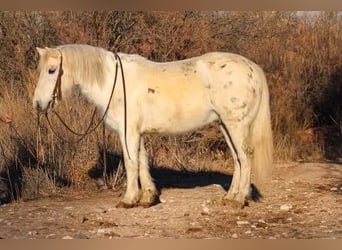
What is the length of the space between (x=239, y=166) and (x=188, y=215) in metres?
0.91

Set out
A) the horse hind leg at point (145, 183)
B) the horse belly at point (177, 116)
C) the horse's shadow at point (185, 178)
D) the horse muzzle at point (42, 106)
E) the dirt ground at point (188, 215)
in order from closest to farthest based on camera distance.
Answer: the dirt ground at point (188, 215), the horse muzzle at point (42, 106), the horse belly at point (177, 116), the horse hind leg at point (145, 183), the horse's shadow at point (185, 178)

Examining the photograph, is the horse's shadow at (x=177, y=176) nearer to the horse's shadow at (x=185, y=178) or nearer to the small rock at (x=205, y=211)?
the horse's shadow at (x=185, y=178)

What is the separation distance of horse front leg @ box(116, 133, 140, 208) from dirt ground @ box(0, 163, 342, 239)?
0.12 meters

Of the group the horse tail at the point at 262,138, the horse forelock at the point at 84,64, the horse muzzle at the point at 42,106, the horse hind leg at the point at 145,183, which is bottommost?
the horse hind leg at the point at 145,183

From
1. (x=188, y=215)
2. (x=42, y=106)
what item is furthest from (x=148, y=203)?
(x=42, y=106)

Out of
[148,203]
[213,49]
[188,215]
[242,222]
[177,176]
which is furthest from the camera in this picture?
[213,49]

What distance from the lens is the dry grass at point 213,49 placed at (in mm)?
10172

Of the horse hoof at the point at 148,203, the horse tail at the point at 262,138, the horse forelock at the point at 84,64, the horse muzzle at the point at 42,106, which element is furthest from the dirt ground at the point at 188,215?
the horse forelock at the point at 84,64

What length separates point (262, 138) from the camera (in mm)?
6742

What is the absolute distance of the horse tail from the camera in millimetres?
6699

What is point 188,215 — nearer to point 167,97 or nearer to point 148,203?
point 148,203

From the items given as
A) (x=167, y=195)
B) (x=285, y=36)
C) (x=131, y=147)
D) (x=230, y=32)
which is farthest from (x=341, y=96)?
(x=131, y=147)

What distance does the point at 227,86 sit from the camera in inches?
255

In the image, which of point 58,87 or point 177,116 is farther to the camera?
point 177,116
